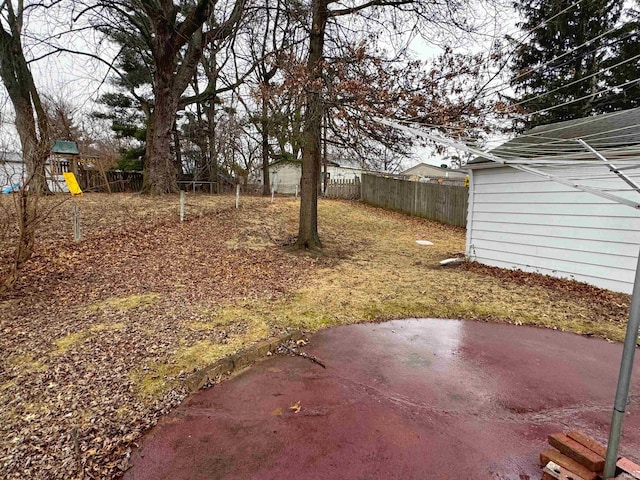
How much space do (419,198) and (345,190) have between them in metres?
5.06

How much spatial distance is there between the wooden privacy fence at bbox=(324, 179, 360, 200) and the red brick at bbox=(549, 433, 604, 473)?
16524 mm

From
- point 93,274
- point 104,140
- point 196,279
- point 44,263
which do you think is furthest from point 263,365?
point 104,140

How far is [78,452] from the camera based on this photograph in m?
2.03

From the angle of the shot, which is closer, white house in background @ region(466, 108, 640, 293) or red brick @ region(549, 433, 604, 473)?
red brick @ region(549, 433, 604, 473)

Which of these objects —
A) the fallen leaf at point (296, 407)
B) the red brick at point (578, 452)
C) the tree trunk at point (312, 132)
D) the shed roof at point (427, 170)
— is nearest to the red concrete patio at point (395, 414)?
the fallen leaf at point (296, 407)

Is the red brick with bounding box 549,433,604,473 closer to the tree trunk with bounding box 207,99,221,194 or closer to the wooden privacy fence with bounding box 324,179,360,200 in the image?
the wooden privacy fence with bounding box 324,179,360,200

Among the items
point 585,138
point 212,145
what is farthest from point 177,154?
point 585,138

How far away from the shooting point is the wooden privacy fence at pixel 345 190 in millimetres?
18203

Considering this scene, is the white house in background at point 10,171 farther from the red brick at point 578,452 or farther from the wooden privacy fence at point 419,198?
the wooden privacy fence at point 419,198

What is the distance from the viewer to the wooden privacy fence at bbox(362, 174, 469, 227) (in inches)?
517

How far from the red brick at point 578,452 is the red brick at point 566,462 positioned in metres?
0.02

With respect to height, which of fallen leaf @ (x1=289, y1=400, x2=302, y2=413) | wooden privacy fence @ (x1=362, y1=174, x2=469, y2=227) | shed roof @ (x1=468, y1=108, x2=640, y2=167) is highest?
shed roof @ (x1=468, y1=108, x2=640, y2=167)

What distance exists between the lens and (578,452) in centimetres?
183

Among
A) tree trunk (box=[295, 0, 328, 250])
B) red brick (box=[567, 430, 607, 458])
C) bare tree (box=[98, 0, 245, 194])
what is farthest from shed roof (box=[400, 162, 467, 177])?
red brick (box=[567, 430, 607, 458])
